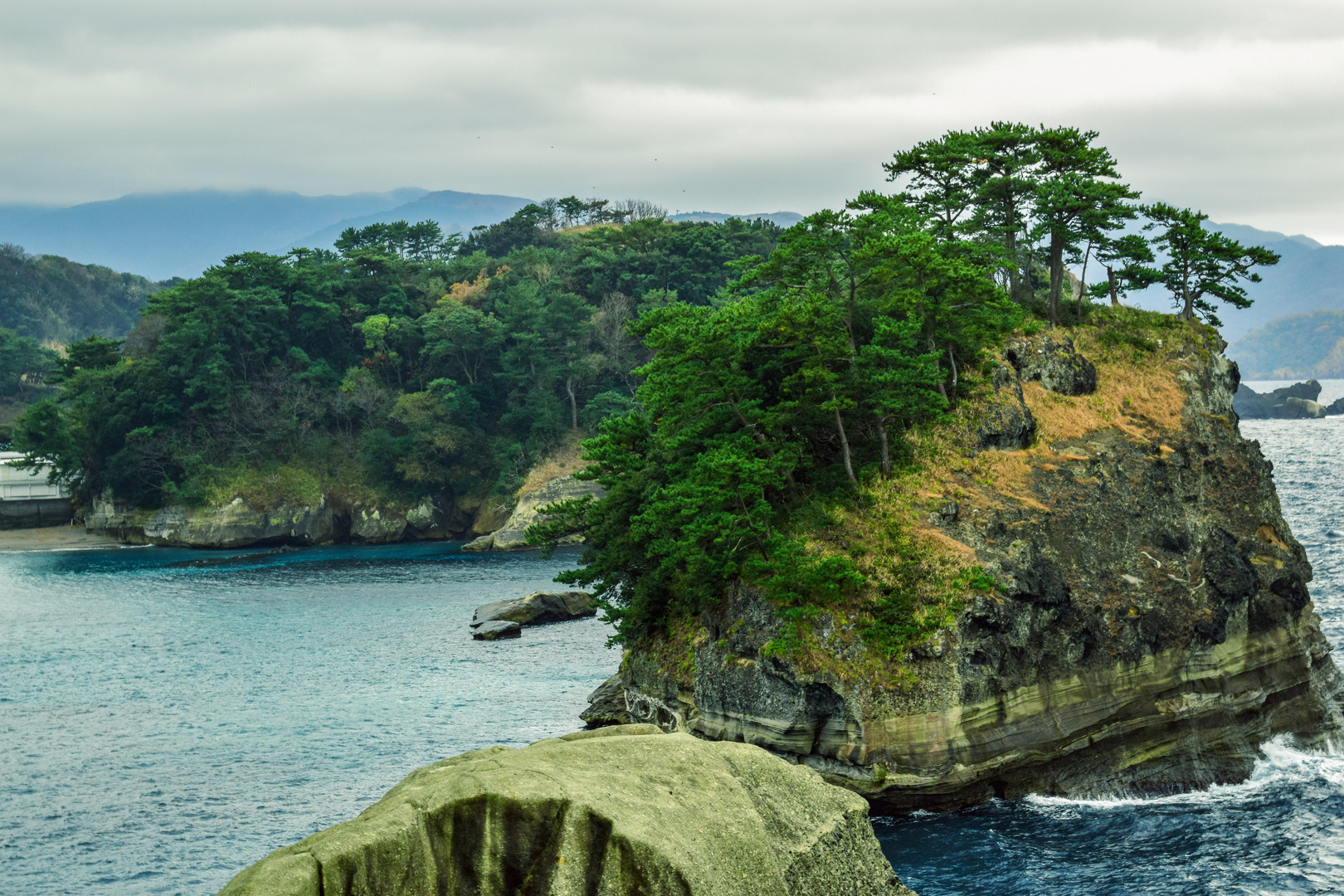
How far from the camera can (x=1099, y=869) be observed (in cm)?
2972

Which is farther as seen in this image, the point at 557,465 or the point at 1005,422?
the point at 557,465

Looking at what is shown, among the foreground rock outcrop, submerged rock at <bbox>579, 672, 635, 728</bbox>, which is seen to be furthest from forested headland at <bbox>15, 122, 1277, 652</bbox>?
the foreground rock outcrop

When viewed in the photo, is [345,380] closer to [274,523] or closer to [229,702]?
[274,523]

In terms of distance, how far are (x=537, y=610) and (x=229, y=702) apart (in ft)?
67.7

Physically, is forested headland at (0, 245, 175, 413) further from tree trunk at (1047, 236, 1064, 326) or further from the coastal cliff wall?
the coastal cliff wall

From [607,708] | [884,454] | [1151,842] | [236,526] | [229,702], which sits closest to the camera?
[1151,842]

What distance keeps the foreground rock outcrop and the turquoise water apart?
11.2 meters

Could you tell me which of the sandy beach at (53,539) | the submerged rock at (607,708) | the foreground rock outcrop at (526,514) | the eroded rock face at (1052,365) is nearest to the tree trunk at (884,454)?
the eroded rock face at (1052,365)

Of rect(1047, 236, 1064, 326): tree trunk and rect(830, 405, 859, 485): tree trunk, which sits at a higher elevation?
rect(1047, 236, 1064, 326): tree trunk

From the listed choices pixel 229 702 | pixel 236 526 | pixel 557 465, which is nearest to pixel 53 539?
pixel 236 526

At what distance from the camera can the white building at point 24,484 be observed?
10469 centimetres

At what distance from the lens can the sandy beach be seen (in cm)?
9669

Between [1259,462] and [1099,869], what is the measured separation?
26.0 meters

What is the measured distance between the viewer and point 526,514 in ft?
313
